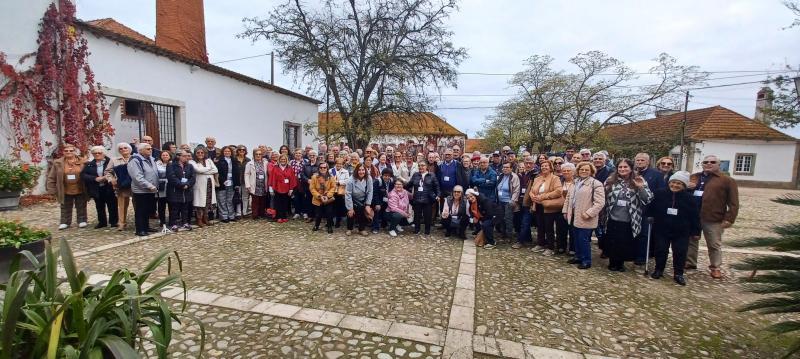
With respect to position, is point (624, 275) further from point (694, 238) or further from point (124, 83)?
point (124, 83)

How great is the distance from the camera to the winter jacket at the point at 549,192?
575 cm

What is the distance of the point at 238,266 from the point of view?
4828 millimetres

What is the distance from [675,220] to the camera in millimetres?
4785

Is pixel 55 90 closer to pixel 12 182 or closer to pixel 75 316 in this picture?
pixel 12 182

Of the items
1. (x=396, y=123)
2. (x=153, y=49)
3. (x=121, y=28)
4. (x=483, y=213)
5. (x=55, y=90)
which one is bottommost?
(x=483, y=213)

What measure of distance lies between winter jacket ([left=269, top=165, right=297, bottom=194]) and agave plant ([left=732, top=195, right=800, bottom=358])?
6947 mm

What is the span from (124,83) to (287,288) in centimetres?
859

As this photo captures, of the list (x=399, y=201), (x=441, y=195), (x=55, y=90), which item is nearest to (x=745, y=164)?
(x=441, y=195)

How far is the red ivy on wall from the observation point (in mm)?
7832

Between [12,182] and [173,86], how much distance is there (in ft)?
15.9

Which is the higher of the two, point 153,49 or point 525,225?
point 153,49

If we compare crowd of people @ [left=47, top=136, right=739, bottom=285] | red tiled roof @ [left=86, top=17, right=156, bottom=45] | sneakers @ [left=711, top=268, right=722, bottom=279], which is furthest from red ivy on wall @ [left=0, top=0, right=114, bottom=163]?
sneakers @ [left=711, top=268, right=722, bottom=279]

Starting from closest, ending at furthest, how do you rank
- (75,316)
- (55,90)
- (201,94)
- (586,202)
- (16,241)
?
(75,316)
(16,241)
(586,202)
(55,90)
(201,94)

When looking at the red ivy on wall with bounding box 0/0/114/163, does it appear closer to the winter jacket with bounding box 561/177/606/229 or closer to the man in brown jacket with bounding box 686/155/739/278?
the winter jacket with bounding box 561/177/606/229
